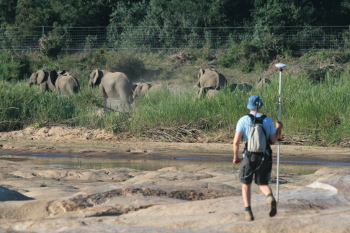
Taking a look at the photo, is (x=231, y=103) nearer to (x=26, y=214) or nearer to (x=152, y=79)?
(x=26, y=214)

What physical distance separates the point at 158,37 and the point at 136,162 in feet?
67.1

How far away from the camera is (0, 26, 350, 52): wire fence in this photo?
31000 mm

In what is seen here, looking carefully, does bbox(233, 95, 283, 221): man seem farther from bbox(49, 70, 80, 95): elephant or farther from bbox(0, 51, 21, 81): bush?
bbox(0, 51, 21, 81): bush

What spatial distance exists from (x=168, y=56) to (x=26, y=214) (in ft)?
80.0

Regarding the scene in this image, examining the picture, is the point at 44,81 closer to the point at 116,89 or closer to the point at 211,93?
the point at 116,89

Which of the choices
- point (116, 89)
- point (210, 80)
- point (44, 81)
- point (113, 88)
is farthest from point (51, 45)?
point (210, 80)

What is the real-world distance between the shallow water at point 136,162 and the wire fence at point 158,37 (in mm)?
18719

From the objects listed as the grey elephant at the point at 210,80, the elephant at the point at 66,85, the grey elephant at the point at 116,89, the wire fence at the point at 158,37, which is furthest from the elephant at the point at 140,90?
the wire fence at the point at 158,37

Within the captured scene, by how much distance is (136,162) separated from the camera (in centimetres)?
1242

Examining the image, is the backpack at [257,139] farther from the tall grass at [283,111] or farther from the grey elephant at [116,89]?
the grey elephant at [116,89]

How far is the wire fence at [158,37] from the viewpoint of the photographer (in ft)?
102

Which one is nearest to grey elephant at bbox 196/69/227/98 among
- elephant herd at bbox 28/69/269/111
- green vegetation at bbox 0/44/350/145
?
elephant herd at bbox 28/69/269/111

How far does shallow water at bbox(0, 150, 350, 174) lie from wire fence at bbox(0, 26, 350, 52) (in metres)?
18.7

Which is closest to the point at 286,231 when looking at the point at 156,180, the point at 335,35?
the point at 156,180
